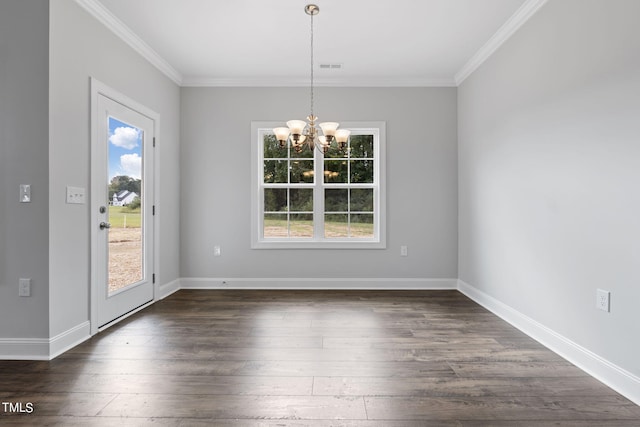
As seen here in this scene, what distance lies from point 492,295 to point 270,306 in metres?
2.30

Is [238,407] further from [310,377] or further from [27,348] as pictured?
[27,348]

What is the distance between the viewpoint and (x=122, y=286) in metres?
3.38

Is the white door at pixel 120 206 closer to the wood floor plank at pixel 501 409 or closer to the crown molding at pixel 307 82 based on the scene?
the crown molding at pixel 307 82

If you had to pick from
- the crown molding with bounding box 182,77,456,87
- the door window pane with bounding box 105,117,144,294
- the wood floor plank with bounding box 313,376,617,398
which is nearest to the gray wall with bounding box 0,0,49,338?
the door window pane with bounding box 105,117,144,294

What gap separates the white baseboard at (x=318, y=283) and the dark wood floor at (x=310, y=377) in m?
1.15

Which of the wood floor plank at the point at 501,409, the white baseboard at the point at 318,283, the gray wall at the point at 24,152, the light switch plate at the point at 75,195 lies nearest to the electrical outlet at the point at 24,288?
the gray wall at the point at 24,152

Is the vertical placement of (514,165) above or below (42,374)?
above

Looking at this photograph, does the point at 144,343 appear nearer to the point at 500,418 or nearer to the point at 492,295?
the point at 500,418

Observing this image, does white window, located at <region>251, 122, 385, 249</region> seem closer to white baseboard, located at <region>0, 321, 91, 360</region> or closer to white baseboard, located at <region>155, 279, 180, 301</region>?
white baseboard, located at <region>155, 279, 180, 301</region>

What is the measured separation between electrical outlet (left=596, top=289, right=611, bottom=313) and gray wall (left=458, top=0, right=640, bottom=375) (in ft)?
0.12

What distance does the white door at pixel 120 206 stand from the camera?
2961 mm

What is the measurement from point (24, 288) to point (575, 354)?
380cm

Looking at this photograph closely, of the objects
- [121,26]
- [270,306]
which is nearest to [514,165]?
[270,306]

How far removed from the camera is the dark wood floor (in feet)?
5.92
